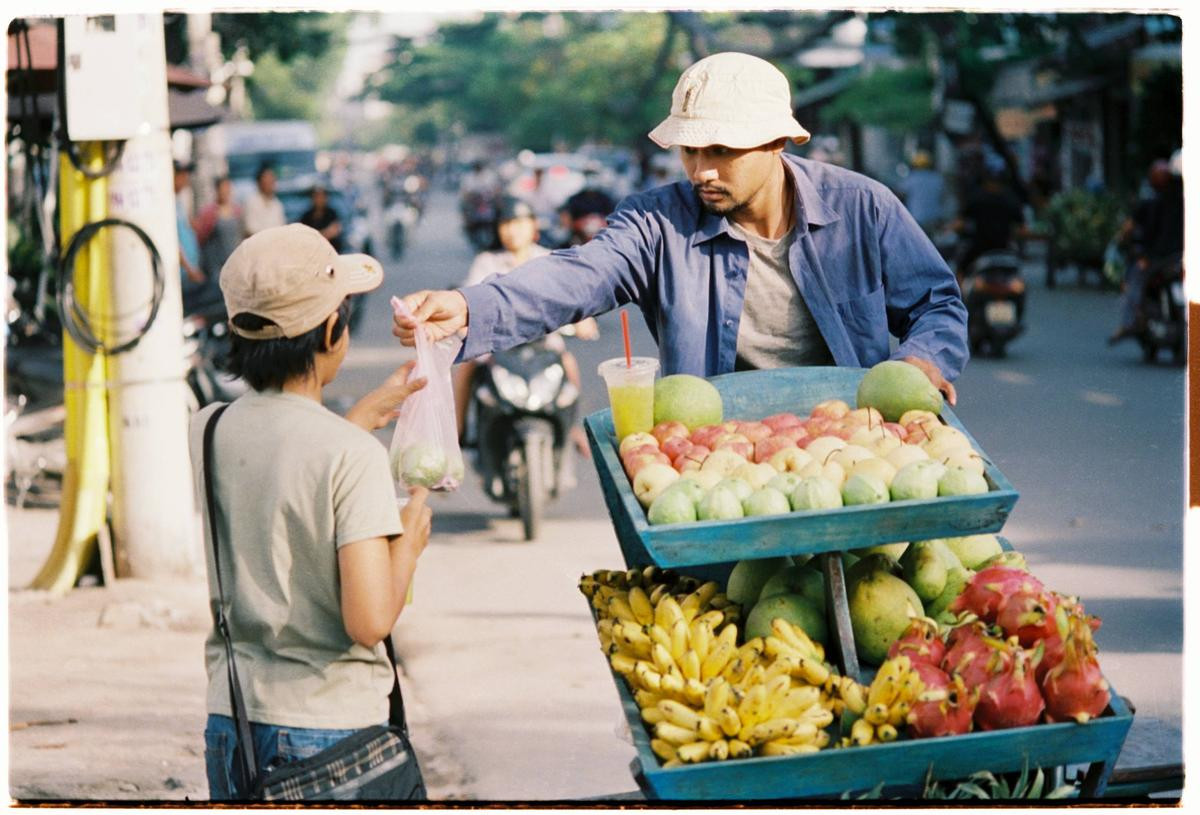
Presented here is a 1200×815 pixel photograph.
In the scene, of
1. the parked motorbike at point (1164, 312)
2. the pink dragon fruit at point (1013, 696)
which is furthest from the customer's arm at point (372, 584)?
the parked motorbike at point (1164, 312)

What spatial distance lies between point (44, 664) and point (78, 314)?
5.21 ft

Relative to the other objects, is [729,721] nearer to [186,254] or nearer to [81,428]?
[81,428]

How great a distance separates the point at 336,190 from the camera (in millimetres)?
19641

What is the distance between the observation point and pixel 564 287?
346cm

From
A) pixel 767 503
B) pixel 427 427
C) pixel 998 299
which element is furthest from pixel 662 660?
pixel 998 299

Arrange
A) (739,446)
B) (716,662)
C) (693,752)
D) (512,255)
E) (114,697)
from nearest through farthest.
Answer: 1. (693,752)
2. (716,662)
3. (739,446)
4. (114,697)
5. (512,255)

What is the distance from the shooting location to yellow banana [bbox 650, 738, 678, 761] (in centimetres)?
268

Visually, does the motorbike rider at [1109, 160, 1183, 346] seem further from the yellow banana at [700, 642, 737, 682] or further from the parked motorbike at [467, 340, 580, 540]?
the yellow banana at [700, 642, 737, 682]

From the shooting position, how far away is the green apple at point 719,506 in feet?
8.81

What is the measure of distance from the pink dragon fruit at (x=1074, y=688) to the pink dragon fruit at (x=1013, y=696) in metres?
0.03

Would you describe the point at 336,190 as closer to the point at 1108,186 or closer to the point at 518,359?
the point at 1108,186

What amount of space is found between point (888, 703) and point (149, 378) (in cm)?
481

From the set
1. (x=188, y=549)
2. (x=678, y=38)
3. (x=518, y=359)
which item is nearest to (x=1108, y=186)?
(x=518, y=359)

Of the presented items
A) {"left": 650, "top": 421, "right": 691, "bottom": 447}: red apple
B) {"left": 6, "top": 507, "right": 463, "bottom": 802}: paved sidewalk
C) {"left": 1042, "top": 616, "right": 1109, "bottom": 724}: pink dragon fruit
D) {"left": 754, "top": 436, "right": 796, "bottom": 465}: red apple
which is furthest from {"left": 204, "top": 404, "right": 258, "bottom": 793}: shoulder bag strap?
{"left": 6, "top": 507, "right": 463, "bottom": 802}: paved sidewalk
